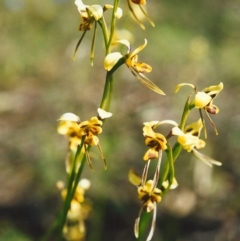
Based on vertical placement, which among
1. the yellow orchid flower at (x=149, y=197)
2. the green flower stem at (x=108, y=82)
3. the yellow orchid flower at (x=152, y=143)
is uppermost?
the green flower stem at (x=108, y=82)

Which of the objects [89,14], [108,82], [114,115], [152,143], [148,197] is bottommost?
[148,197]

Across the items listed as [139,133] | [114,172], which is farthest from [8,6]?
[114,172]

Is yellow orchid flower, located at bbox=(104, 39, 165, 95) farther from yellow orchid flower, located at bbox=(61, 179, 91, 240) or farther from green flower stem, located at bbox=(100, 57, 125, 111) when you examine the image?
yellow orchid flower, located at bbox=(61, 179, 91, 240)

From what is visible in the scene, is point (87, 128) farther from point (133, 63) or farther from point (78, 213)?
point (78, 213)

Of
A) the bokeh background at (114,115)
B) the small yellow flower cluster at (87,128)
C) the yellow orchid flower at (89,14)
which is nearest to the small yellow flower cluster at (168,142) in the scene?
the small yellow flower cluster at (87,128)

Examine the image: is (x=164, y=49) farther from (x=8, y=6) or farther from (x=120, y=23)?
(x=8, y=6)

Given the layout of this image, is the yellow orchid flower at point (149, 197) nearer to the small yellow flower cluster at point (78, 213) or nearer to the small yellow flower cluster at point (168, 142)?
the small yellow flower cluster at point (168, 142)

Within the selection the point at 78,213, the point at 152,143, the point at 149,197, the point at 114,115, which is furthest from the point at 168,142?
the point at 114,115

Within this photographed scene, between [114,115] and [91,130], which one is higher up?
[114,115]
